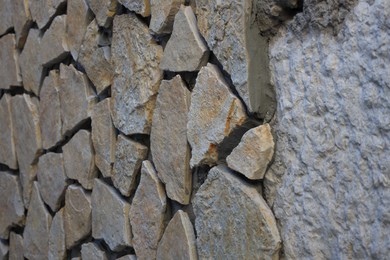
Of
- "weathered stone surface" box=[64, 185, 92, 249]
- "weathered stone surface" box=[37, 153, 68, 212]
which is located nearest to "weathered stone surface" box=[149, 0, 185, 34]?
"weathered stone surface" box=[64, 185, 92, 249]

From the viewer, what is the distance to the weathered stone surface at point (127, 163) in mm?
1548

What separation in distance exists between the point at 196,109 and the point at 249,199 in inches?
8.7

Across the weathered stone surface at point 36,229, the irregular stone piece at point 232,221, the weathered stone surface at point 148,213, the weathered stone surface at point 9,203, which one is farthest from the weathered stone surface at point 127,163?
the weathered stone surface at point 9,203

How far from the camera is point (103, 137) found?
5.62 ft

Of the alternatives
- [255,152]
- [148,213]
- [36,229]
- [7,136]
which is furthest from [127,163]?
[7,136]

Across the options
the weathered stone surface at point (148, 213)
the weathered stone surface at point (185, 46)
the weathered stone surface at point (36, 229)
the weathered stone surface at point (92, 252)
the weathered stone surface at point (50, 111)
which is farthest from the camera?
the weathered stone surface at point (36, 229)

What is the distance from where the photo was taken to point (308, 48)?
1.05 m

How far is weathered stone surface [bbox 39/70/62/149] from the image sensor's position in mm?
2000

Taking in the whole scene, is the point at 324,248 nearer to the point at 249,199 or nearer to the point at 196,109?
the point at 249,199

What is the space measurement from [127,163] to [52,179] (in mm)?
554

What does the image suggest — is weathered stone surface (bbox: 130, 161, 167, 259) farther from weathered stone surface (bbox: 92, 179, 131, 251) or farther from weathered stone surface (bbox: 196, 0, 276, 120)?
weathered stone surface (bbox: 196, 0, 276, 120)

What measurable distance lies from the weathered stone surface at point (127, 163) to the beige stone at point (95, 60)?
171 millimetres

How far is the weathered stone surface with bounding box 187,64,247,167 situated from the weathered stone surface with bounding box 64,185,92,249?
62 cm

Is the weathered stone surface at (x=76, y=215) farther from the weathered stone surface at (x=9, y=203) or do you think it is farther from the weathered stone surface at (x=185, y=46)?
the weathered stone surface at (x=185, y=46)
